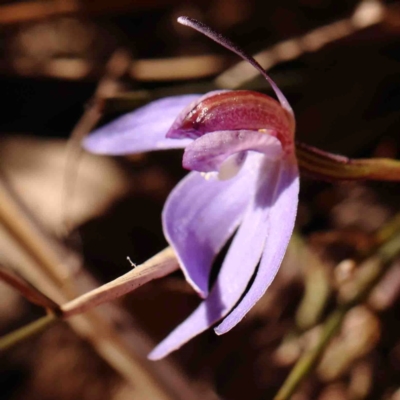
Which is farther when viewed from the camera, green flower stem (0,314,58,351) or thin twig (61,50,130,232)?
thin twig (61,50,130,232)

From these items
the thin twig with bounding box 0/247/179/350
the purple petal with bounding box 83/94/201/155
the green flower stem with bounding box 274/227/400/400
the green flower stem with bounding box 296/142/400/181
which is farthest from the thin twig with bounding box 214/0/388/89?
the thin twig with bounding box 0/247/179/350

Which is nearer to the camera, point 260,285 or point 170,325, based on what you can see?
point 260,285

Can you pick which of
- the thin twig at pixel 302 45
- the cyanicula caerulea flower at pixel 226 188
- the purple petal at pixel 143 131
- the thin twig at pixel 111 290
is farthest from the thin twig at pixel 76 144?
the thin twig at pixel 111 290

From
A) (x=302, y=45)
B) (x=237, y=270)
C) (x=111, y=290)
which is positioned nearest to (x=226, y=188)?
(x=237, y=270)

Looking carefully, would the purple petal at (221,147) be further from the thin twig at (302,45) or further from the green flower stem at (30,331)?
the thin twig at (302,45)

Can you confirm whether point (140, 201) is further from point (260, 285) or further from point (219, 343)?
point (260, 285)

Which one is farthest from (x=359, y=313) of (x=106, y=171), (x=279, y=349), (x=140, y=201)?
(x=106, y=171)

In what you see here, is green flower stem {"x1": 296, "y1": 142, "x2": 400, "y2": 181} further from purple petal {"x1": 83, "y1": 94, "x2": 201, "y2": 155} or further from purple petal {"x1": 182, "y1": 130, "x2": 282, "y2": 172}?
purple petal {"x1": 83, "y1": 94, "x2": 201, "y2": 155}
